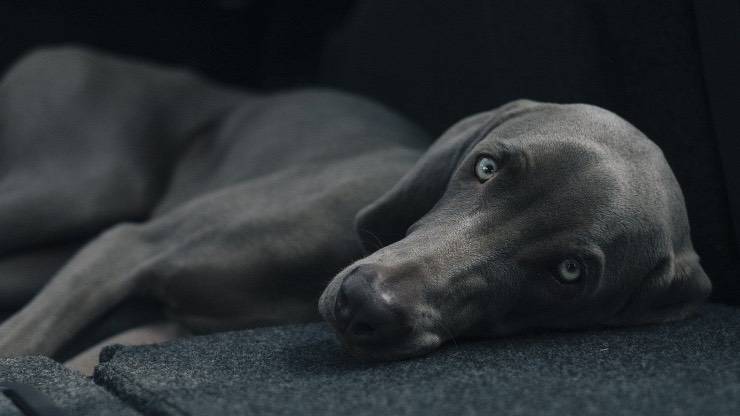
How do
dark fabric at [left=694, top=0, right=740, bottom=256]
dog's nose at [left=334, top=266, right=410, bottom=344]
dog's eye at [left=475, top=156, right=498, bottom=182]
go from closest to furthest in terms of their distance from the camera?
dog's nose at [left=334, top=266, right=410, bottom=344], dog's eye at [left=475, top=156, right=498, bottom=182], dark fabric at [left=694, top=0, right=740, bottom=256]

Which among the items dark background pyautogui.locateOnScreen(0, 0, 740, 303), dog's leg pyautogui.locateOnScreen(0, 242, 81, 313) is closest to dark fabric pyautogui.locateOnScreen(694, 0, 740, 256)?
dark background pyautogui.locateOnScreen(0, 0, 740, 303)

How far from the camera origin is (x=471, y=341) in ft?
5.23

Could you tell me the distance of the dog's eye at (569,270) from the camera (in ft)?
4.98

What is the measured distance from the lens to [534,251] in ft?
4.99

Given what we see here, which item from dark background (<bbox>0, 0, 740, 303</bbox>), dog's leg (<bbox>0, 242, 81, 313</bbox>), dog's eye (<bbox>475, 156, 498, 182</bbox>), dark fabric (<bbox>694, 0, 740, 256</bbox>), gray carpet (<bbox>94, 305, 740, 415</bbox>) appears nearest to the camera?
gray carpet (<bbox>94, 305, 740, 415</bbox>)

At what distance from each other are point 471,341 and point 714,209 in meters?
0.72

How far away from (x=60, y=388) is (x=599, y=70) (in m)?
1.40

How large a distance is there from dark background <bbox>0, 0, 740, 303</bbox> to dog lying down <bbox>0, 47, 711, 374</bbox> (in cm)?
24

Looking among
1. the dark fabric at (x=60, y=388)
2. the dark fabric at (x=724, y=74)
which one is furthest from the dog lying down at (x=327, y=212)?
the dark fabric at (x=60, y=388)

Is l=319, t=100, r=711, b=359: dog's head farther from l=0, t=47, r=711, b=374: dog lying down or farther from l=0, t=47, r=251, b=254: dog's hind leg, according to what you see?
l=0, t=47, r=251, b=254: dog's hind leg

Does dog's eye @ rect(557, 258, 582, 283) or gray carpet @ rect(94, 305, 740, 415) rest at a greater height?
dog's eye @ rect(557, 258, 582, 283)

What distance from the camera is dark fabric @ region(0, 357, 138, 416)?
48.0 inches

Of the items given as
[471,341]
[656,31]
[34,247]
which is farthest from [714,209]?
[34,247]

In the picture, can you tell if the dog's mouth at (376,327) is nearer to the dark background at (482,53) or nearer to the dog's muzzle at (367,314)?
the dog's muzzle at (367,314)
